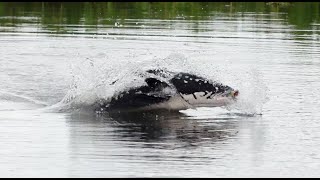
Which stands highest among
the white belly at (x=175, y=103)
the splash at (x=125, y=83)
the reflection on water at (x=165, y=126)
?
the splash at (x=125, y=83)

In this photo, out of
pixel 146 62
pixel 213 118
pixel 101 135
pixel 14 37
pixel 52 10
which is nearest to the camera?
pixel 101 135

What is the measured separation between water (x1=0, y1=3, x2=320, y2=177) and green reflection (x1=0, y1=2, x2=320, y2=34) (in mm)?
5103

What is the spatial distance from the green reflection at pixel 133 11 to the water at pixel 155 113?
5.10 m

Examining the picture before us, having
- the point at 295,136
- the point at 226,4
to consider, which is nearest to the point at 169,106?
the point at 295,136

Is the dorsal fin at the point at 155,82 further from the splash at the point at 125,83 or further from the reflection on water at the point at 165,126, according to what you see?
the reflection on water at the point at 165,126

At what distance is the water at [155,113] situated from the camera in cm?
1449

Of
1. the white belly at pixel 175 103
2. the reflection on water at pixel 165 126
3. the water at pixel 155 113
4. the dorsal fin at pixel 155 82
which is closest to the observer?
the water at pixel 155 113

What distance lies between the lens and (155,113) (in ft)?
63.7

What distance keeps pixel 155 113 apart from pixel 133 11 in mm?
30166

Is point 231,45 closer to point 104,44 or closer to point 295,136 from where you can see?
point 104,44

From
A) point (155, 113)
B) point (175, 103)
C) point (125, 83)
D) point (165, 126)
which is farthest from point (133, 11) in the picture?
point (165, 126)

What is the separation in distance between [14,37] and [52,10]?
45.0 feet

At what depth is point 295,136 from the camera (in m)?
16.8

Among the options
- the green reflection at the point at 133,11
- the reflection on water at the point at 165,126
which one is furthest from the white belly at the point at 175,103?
the green reflection at the point at 133,11
